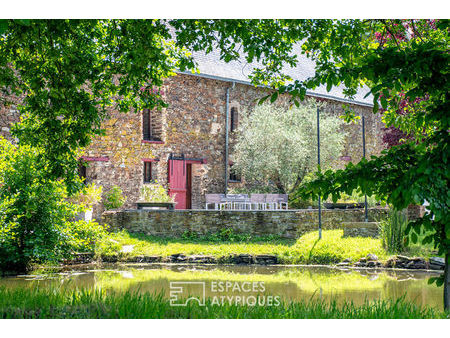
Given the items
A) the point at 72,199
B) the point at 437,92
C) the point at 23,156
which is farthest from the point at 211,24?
the point at 72,199

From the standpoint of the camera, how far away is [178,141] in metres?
19.8

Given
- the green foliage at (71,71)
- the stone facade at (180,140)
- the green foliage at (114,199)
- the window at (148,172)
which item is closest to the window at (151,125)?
the stone facade at (180,140)

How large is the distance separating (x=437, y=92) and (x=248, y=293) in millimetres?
4773

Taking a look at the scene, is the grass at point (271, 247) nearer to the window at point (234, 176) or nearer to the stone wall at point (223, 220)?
the stone wall at point (223, 220)

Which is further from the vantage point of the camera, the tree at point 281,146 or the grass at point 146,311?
the tree at point 281,146

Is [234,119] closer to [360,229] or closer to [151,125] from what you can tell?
[151,125]

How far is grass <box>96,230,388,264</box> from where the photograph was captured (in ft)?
39.4

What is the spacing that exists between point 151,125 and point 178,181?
2.53 meters

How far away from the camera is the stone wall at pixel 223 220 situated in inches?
595

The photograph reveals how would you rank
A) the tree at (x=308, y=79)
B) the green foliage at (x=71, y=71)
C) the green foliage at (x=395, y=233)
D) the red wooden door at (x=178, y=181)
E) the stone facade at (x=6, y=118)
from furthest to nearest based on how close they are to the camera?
the red wooden door at (x=178, y=181), the stone facade at (x=6, y=118), the green foliage at (x=395, y=233), the green foliage at (x=71, y=71), the tree at (x=308, y=79)

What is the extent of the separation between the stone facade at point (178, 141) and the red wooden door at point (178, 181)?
260mm

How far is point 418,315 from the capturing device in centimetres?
408

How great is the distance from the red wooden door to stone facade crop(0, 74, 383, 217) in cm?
26

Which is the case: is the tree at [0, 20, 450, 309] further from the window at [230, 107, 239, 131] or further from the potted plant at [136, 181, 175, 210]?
the window at [230, 107, 239, 131]
